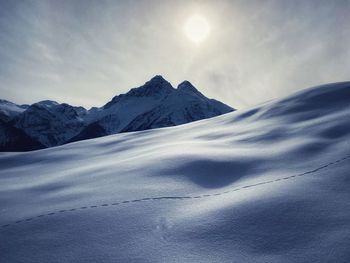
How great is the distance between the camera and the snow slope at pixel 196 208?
2238 mm

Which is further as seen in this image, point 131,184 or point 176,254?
point 131,184

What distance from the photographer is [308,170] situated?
148 inches

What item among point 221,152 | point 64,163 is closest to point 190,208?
point 221,152

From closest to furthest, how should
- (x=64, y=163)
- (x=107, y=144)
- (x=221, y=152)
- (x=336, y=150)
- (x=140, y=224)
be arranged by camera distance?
(x=140, y=224) < (x=336, y=150) < (x=221, y=152) < (x=64, y=163) < (x=107, y=144)

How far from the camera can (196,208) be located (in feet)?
9.88

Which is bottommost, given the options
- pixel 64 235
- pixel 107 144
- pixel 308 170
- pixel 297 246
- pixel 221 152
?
pixel 297 246

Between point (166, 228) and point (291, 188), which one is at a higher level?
point (291, 188)

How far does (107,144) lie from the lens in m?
10.0

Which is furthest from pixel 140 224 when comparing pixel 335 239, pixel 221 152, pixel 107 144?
pixel 107 144

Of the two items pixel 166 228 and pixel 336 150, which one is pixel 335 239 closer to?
pixel 166 228

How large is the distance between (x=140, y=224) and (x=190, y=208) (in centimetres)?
59

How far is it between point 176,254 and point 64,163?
18.5 feet

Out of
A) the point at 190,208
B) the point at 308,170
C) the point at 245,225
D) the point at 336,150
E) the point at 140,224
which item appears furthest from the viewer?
the point at 336,150

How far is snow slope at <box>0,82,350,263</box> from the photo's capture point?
224 cm
